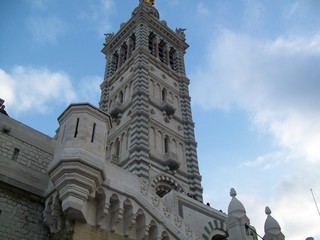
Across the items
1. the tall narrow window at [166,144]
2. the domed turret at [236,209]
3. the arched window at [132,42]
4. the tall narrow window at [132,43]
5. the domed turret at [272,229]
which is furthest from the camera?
the arched window at [132,42]

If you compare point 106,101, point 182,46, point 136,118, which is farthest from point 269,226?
point 182,46

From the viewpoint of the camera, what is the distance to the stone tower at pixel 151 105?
26.5m

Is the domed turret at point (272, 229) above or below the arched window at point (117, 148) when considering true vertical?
below

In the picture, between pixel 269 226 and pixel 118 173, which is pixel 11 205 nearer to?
pixel 118 173

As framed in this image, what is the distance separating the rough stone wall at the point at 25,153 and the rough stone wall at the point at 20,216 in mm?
1189

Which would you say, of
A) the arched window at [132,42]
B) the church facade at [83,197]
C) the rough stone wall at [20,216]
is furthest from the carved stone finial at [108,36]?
the rough stone wall at [20,216]

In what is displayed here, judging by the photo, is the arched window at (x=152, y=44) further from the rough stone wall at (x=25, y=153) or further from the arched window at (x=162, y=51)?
the rough stone wall at (x=25, y=153)

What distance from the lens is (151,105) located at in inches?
1193

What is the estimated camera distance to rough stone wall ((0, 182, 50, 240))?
11812 mm

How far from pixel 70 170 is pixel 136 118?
16.4 meters

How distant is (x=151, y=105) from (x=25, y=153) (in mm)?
17384

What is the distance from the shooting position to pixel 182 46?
134 feet

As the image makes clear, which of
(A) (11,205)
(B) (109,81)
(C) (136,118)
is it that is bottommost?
(A) (11,205)

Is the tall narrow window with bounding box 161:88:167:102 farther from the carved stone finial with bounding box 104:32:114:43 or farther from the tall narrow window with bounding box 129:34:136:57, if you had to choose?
the carved stone finial with bounding box 104:32:114:43
